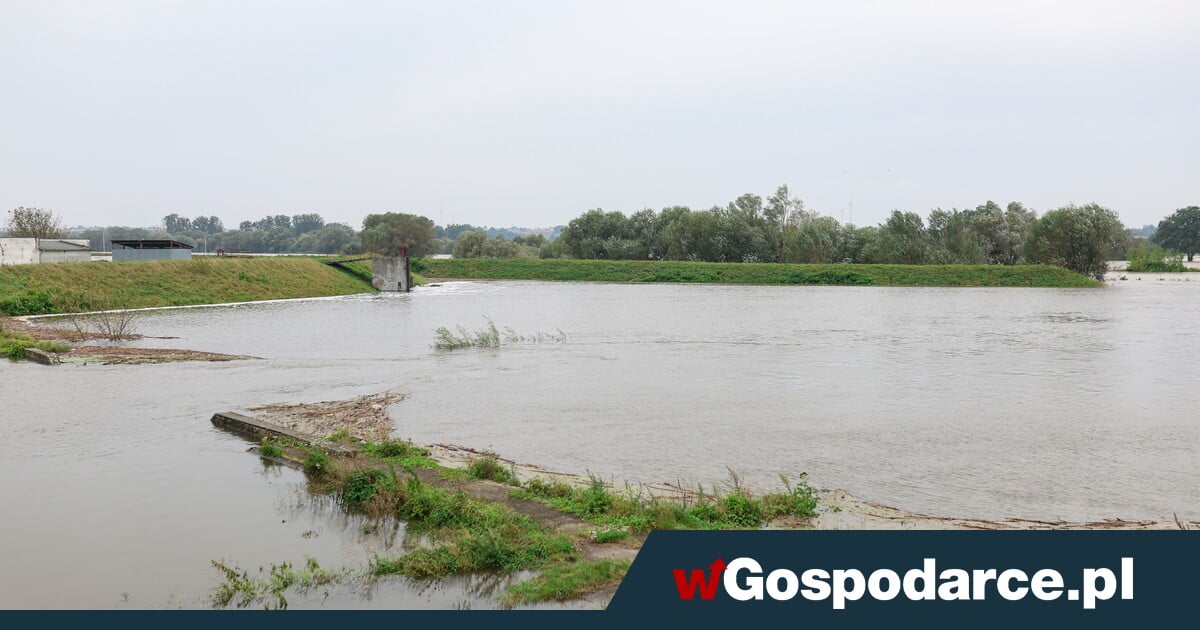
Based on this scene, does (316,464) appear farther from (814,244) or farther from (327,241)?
(327,241)

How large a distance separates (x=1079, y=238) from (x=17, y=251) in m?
84.0

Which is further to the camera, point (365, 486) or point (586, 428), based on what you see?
point (586, 428)

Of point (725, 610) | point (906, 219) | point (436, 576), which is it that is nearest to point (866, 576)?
point (725, 610)

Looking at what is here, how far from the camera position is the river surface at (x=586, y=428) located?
33.7ft

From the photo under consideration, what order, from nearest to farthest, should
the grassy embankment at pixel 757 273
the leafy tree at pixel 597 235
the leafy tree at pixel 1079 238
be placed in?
the grassy embankment at pixel 757 273, the leafy tree at pixel 1079 238, the leafy tree at pixel 597 235

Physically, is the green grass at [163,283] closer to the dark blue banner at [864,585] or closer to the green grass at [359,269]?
the green grass at [359,269]

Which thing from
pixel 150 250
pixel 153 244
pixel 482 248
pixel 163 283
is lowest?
pixel 163 283

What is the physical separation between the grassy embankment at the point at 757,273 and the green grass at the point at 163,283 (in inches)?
1227

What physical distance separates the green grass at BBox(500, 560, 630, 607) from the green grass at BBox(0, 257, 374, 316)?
40.4 m

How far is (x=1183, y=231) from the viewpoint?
6841 inches

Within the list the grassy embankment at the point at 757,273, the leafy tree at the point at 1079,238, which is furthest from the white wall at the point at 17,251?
the leafy tree at the point at 1079,238

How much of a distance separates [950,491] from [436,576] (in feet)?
23.7

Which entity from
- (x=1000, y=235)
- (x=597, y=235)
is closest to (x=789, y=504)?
(x=1000, y=235)

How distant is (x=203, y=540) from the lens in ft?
34.0
